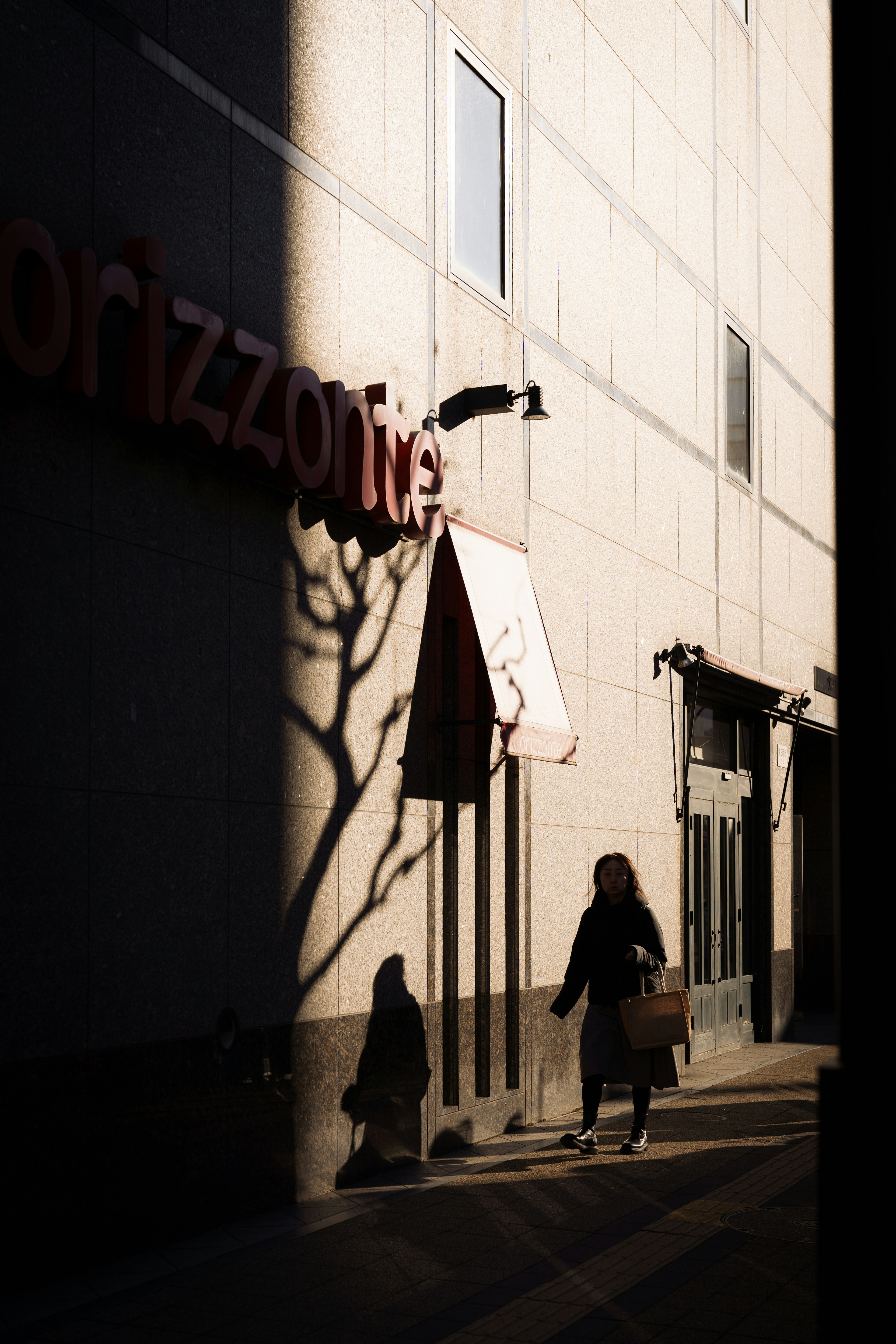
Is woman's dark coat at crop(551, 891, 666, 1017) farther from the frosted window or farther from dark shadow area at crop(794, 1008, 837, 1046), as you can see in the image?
dark shadow area at crop(794, 1008, 837, 1046)

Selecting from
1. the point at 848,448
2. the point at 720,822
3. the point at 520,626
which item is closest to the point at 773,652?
the point at 720,822

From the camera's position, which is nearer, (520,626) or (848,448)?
(848,448)

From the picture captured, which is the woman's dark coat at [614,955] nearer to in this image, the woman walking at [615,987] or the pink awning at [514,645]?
the woman walking at [615,987]

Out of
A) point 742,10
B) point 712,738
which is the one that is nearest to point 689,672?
point 712,738

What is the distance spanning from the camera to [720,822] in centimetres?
1551

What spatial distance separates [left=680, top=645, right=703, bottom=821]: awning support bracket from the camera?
543 inches

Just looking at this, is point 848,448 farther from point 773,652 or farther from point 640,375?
point 773,652

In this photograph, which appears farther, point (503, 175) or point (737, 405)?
point (737, 405)

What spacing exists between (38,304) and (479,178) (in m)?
5.55

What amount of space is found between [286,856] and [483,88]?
20.4 ft

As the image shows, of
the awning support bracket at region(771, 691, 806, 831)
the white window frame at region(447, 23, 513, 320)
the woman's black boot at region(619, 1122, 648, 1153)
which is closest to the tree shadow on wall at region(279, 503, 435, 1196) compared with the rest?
the woman's black boot at region(619, 1122, 648, 1153)

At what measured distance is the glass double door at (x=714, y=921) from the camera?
14531mm

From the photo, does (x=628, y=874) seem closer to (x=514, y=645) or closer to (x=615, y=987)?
(x=615, y=987)

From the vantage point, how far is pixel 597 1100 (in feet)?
30.6
